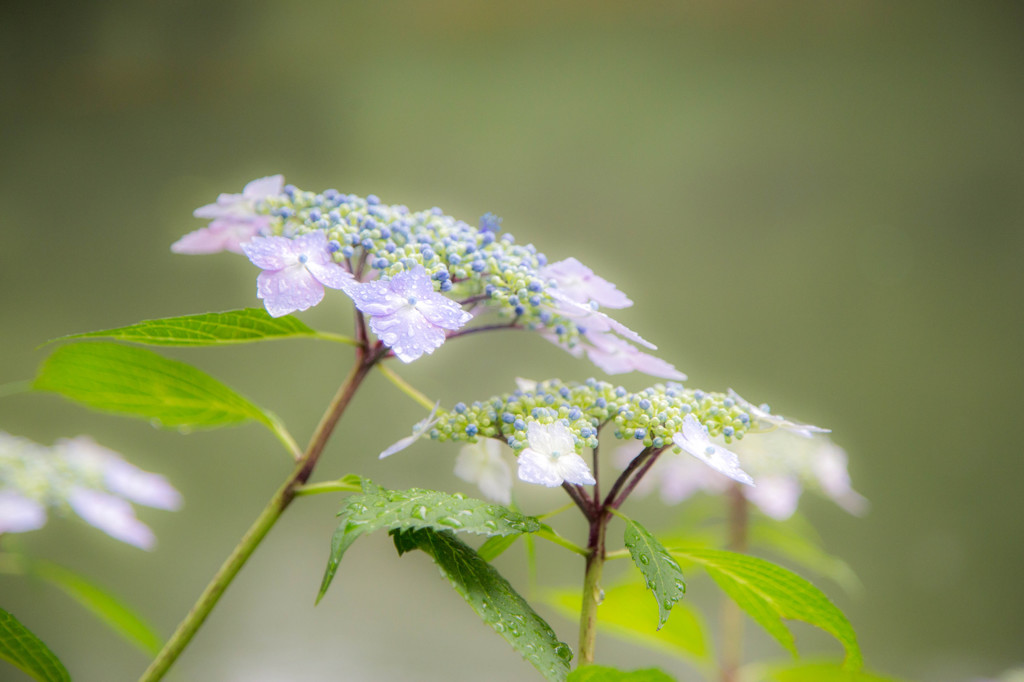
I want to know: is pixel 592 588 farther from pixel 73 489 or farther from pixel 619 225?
pixel 619 225

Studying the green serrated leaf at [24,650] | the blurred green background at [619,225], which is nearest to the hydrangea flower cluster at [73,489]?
the green serrated leaf at [24,650]

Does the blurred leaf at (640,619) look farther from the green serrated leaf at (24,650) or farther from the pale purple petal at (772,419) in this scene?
the green serrated leaf at (24,650)

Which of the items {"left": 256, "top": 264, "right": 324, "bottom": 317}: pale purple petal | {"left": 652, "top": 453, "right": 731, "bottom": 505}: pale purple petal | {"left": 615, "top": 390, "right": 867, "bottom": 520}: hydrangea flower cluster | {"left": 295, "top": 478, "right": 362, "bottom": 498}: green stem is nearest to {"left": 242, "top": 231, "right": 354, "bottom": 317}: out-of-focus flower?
{"left": 256, "top": 264, "right": 324, "bottom": 317}: pale purple petal

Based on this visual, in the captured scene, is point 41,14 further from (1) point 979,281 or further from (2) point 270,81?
(1) point 979,281

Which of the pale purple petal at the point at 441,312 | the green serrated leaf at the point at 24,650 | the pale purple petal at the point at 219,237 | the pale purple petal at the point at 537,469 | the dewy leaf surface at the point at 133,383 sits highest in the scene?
the pale purple petal at the point at 441,312

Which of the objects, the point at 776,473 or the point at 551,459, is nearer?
the point at 551,459

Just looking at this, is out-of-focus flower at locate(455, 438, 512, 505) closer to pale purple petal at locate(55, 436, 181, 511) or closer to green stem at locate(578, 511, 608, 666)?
green stem at locate(578, 511, 608, 666)

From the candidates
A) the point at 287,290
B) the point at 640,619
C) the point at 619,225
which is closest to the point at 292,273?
the point at 287,290
